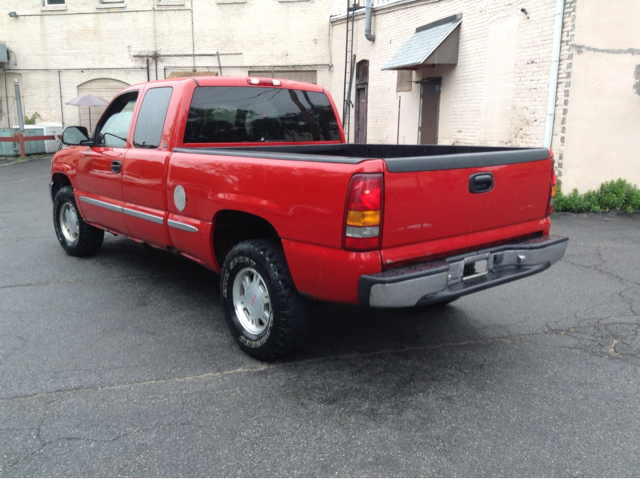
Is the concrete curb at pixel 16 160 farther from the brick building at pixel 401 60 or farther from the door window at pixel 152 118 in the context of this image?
the door window at pixel 152 118

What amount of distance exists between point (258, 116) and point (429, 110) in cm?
915

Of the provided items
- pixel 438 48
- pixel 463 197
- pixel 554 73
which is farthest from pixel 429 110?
pixel 463 197

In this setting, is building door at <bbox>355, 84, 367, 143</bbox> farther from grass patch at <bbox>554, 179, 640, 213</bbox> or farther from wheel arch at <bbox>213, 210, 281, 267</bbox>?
wheel arch at <bbox>213, 210, 281, 267</bbox>

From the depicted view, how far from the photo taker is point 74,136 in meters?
5.64

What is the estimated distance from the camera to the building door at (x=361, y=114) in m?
17.0

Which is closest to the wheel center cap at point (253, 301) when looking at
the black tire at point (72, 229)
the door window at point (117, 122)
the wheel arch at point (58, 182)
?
the door window at point (117, 122)

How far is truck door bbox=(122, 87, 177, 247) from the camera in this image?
4477 mm

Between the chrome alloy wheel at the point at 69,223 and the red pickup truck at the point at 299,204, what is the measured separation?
113cm

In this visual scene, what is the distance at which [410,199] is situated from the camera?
304cm

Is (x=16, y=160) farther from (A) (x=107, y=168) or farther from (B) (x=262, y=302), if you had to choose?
(B) (x=262, y=302)

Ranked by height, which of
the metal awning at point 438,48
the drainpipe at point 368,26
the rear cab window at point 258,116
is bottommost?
the rear cab window at point 258,116

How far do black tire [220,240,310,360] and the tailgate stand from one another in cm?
77

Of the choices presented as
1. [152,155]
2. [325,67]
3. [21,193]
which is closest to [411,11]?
[325,67]

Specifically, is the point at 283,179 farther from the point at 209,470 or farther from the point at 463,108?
the point at 463,108
